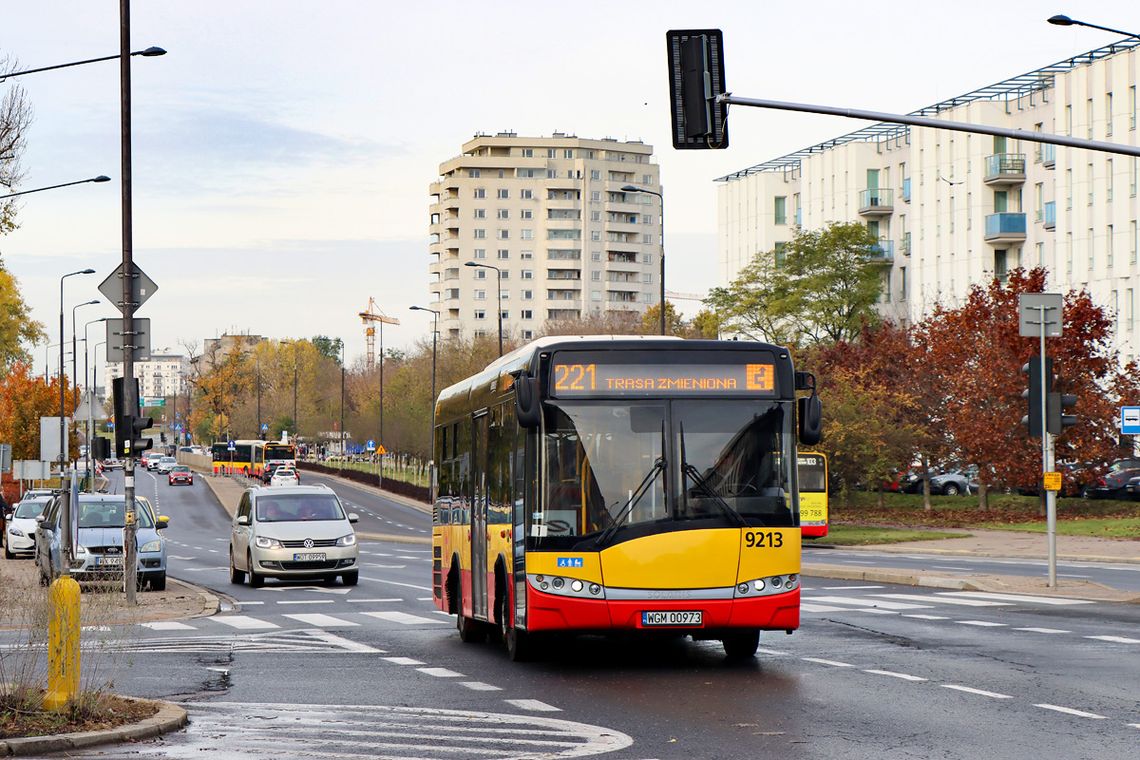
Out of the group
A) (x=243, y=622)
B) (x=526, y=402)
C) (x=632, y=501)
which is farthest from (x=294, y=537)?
(x=526, y=402)

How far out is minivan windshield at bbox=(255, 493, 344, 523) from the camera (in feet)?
106

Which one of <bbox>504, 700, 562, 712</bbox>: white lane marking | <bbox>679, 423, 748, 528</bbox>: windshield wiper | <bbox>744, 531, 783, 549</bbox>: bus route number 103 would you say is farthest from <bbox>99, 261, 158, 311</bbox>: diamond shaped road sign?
<bbox>504, 700, 562, 712</bbox>: white lane marking

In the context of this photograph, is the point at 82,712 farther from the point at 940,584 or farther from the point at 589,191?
the point at 589,191

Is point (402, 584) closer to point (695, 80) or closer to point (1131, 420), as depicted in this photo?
point (1131, 420)

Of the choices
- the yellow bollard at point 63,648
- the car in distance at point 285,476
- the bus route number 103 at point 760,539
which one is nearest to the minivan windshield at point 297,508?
the bus route number 103 at point 760,539

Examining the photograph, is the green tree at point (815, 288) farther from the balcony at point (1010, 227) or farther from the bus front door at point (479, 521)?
the bus front door at point (479, 521)

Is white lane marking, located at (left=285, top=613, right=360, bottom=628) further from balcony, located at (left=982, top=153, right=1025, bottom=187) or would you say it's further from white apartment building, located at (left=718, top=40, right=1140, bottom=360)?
balcony, located at (left=982, top=153, right=1025, bottom=187)

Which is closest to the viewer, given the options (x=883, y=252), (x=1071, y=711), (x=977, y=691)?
(x=1071, y=711)

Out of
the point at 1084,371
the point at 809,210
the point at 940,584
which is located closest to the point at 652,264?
the point at 809,210

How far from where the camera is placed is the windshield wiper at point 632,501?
50.1 ft

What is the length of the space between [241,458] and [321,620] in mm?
106194

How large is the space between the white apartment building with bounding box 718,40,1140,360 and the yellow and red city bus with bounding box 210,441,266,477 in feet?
120

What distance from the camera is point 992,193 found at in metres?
84.5

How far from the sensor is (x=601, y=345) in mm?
15859
